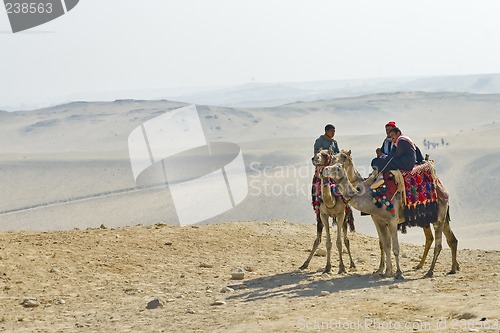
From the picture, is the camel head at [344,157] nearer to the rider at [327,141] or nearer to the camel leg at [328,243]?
the rider at [327,141]

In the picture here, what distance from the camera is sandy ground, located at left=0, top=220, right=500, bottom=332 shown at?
908cm

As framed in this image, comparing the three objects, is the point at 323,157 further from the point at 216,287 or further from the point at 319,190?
the point at 216,287

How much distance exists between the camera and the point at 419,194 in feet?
39.0

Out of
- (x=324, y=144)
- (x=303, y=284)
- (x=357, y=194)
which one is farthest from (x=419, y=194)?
(x=303, y=284)

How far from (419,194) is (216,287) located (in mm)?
3458

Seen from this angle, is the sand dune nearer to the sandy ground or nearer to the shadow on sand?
the sandy ground

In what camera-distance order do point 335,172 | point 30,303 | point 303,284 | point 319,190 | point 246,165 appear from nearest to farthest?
point 30,303, point 335,172, point 303,284, point 319,190, point 246,165

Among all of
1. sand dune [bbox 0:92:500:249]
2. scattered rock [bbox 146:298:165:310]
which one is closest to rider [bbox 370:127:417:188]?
scattered rock [bbox 146:298:165:310]

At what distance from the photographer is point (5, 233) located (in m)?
15.2

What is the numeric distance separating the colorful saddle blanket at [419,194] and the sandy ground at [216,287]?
37.4 inches

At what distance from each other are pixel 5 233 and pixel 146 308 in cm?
585

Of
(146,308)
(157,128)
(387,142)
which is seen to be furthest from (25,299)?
(157,128)

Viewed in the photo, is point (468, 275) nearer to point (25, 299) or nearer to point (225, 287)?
point (225, 287)

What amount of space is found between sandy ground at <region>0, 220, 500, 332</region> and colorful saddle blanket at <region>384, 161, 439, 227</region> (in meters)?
0.95
